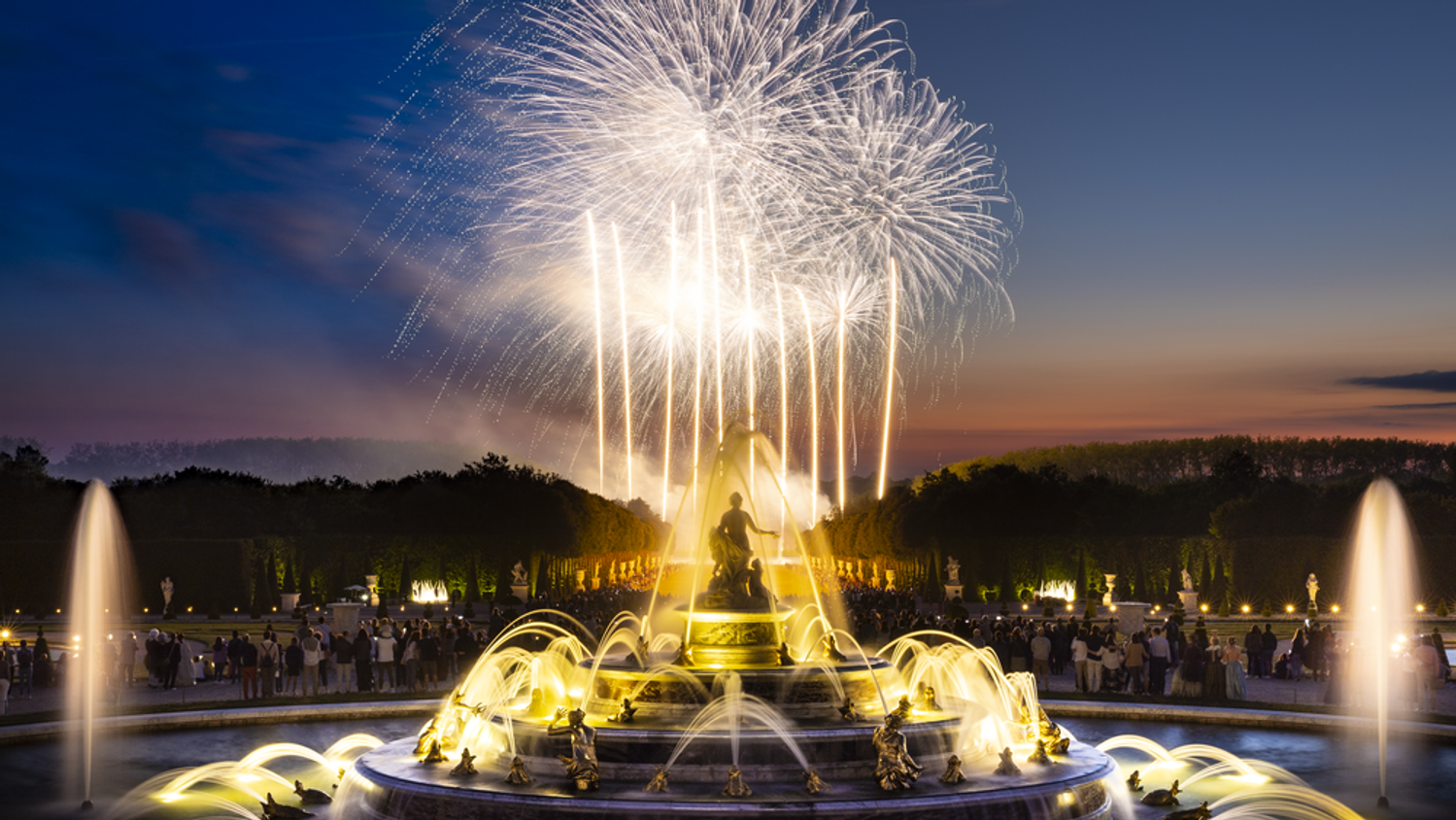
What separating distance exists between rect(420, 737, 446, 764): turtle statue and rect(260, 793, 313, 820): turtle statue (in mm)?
1577

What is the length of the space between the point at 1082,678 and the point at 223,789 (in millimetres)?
18771

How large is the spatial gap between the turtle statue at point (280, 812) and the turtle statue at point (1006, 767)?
8702 millimetres

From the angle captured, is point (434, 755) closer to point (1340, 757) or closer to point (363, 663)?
point (363, 663)

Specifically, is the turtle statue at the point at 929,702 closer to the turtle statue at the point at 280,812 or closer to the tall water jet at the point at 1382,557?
the turtle statue at the point at 280,812

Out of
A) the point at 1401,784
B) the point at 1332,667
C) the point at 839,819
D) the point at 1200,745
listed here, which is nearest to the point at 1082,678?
the point at 1332,667

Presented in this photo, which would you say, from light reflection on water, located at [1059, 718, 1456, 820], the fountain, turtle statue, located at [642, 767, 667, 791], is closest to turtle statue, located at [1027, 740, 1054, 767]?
the fountain

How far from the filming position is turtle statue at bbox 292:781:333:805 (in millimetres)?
17375

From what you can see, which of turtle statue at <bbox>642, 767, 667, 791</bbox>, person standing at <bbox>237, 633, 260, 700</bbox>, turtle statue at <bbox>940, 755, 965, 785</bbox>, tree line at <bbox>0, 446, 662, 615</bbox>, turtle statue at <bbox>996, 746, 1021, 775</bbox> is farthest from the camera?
tree line at <bbox>0, 446, 662, 615</bbox>

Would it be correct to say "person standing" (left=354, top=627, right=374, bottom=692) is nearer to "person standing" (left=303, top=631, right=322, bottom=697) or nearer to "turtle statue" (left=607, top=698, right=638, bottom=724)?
"person standing" (left=303, top=631, right=322, bottom=697)

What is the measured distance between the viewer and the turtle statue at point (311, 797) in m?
17.4

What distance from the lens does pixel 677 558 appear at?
518 ft

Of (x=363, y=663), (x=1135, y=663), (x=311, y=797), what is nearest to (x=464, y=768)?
(x=311, y=797)

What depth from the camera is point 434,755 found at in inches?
669

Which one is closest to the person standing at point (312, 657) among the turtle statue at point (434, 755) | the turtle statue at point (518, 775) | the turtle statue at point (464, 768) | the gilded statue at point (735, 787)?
the turtle statue at point (434, 755)
